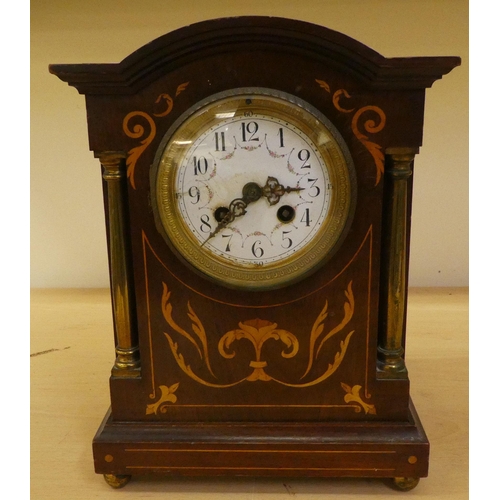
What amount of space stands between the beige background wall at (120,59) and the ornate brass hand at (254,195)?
86 centimetres

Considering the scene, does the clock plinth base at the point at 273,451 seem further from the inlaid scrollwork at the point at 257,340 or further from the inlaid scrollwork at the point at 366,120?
the inlaid scrollwork at the point at 366,120

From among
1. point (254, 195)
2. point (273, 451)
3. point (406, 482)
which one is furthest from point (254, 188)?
point (406, 482)

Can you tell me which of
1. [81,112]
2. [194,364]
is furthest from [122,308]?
[81,112]

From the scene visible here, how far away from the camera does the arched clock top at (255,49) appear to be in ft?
2.51

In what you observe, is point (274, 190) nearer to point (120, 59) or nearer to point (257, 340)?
point (257, 340)

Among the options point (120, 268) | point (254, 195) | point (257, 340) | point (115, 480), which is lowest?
point (115, 480)

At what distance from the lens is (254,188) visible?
831mm

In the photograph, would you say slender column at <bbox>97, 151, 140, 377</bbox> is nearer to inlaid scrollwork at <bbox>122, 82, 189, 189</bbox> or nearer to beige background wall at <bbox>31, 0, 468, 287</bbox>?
inlaid scrollwork at <bbox>122, 82, 189, 189</bbox>

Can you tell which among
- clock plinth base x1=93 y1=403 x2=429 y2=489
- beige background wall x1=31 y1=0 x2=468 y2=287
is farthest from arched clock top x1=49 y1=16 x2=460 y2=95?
beige background wall x1=31 y1=0 x2=468 y2=287

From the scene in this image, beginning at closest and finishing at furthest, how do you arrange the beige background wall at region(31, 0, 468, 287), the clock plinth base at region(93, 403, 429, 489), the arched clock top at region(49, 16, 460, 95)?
the arched clock top at region(49, 16, 460, 95), the clock plinth base at region(93, 403, 429, 489), the beige background wall at region(31, 0, 468, 287)

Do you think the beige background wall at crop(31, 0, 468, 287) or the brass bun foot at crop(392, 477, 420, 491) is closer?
the brass bun foot at crop(392, 477, 420, 491)

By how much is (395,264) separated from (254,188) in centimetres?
25

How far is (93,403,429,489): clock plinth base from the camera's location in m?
0.86

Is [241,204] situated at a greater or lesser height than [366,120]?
lesser
